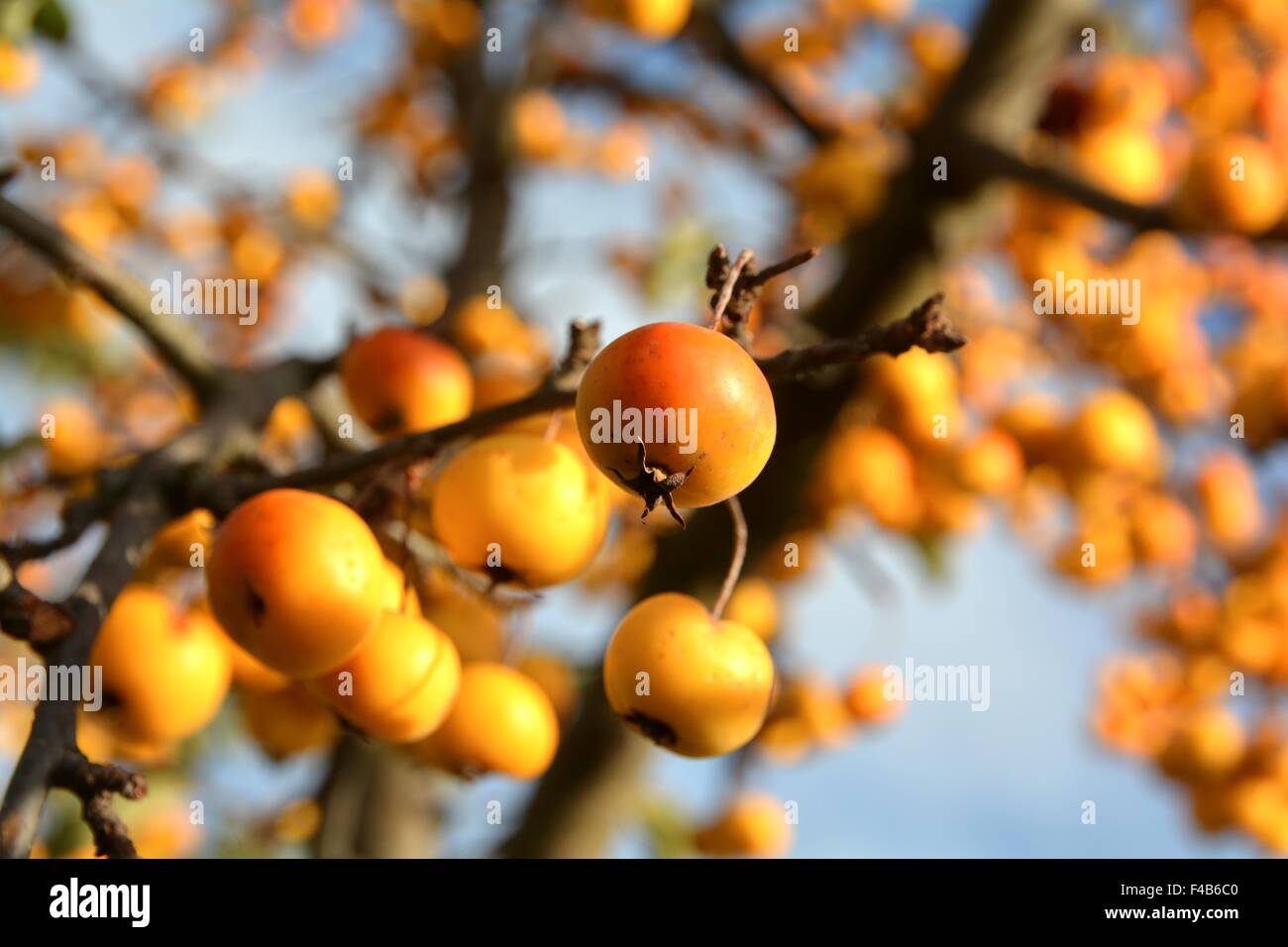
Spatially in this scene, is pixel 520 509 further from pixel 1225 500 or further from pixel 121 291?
pixel 1225 500

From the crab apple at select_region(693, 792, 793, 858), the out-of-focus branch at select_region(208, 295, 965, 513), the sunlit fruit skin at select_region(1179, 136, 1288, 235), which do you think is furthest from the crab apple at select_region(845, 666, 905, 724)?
the out-of-focus branch at select_region(208, 295, 965, 513)

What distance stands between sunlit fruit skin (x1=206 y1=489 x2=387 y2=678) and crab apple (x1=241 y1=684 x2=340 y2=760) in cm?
89

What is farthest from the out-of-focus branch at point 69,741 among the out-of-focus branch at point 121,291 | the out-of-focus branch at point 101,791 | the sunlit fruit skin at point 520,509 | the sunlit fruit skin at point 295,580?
the out-of-focus branch at point 121,291

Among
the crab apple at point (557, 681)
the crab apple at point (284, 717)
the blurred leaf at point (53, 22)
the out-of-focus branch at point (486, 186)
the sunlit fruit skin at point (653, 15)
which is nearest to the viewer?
the crab apple at point (284, 717)

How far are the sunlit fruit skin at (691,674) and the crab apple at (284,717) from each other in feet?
3.62

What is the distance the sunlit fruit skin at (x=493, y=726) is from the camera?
199 centimetres

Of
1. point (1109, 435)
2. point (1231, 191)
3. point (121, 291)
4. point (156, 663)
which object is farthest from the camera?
point (1109, 435)

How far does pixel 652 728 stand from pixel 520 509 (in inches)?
16.5

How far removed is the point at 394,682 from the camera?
5.74ft

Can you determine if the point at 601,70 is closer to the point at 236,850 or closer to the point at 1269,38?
the point at 1269,38

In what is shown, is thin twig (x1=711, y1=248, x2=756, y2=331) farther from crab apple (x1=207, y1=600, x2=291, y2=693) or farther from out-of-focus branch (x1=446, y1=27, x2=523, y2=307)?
out-of-focus branch (x1=446, y1=27, x2=523, y2=307)

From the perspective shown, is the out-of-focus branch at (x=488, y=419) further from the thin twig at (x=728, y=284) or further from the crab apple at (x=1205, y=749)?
the crab apple at (x=1205, y=749)

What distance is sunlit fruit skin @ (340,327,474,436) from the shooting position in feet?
7.78
